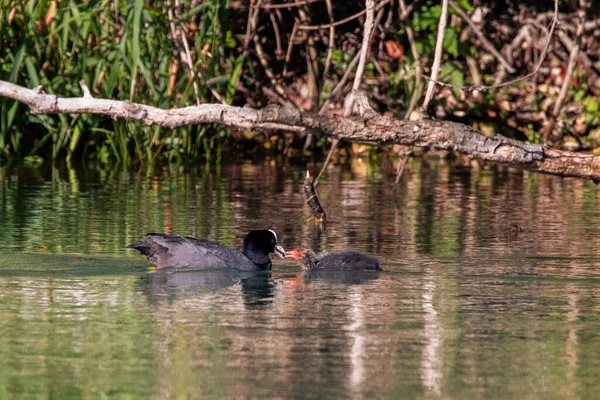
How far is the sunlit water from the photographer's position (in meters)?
6.09

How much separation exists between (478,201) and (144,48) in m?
3.69

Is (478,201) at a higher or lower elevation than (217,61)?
lower

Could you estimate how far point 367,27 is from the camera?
10898 millimetres

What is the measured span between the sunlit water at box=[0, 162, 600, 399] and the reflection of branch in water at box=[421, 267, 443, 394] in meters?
0.01

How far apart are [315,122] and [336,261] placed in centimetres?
109

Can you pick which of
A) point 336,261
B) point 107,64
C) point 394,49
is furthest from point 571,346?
point 394,49

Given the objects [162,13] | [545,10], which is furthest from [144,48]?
[545,10]

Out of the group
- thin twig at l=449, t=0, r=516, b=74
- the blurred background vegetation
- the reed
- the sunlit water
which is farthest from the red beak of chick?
thin twig at l=449, t=0, r=516, b=74

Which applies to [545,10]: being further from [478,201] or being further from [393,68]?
[478,201]

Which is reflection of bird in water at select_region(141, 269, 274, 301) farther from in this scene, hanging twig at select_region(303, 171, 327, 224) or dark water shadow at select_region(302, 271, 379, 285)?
hanging twig at select_region(303, 171, 327, 224)

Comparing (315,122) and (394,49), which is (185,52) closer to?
(394,49)

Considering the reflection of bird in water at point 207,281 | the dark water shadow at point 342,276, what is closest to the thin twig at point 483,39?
the dark water shadow at point 342,276

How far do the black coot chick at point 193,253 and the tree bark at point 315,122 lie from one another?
896 mm

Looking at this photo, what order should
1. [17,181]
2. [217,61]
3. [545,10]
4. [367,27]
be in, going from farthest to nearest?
[545,10], [217,61], [17,181], [367,27]
